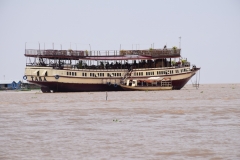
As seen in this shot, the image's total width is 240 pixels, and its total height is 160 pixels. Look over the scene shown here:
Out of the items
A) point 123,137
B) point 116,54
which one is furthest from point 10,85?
point 123,137

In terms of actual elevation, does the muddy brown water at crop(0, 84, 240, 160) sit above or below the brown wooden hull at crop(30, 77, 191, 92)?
below

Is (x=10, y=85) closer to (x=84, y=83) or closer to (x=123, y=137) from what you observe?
(x=84, y=83)

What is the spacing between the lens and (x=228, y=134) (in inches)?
939

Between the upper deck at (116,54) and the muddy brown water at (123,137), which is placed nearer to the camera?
the muddy brown water at (123,137)

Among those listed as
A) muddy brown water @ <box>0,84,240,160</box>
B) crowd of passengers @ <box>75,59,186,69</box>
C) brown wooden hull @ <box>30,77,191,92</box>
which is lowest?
muddy brown water @ <box>0,84,240,160</box>

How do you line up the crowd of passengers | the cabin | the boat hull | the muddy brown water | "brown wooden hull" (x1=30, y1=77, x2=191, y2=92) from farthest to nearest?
the cabin → the crowd of passengers → "brown wooden hull" (x1=30, y1=77, x2=191, y2=92) → the boat hull → the muddy brown water

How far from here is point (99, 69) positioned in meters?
94.6

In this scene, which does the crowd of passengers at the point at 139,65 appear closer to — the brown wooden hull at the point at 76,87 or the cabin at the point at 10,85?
the brown wooden hull at the point at 76,87

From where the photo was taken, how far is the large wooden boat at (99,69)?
90438 mm

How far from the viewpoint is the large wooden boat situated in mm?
90438

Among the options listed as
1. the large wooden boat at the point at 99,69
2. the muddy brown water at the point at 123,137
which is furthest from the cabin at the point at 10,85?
the muddy brown water at the point at 123,137

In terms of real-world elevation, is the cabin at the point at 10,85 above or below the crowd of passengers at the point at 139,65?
below

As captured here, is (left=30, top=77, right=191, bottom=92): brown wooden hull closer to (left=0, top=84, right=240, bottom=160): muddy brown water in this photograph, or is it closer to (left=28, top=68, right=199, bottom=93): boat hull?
(left=28, top=68, right=199, bottom=93): boat hull

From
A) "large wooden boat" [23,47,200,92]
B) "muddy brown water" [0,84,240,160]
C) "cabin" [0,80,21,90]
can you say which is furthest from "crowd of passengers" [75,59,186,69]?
"muddy brown water" [0,84,240,160]
